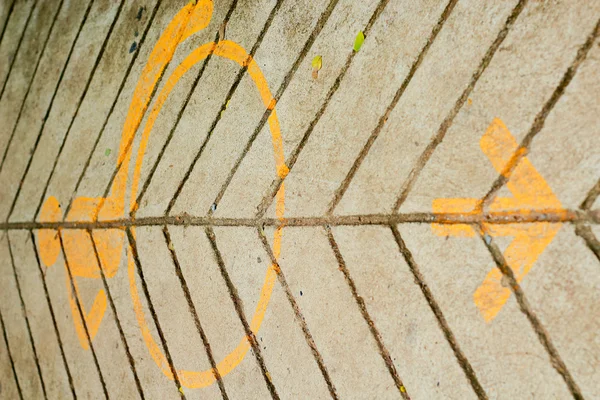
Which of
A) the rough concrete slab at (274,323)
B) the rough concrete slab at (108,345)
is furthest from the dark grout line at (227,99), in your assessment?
the rough concrete slab at (108,345)

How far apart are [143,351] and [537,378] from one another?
1.80 meters

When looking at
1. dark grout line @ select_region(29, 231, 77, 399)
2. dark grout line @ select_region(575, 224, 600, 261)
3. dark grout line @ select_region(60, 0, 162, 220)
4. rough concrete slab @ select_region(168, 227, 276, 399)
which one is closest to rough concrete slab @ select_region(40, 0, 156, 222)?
dark grout line @ select_region(60, 0, 162, 220)

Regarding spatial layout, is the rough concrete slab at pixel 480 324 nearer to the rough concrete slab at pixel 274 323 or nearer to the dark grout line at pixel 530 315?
the dark grout line at pixel 530 315

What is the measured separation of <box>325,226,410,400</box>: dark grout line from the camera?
5.67ft

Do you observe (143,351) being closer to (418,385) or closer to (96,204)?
(96,204)

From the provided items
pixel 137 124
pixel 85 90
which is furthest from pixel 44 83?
pixel 137 124

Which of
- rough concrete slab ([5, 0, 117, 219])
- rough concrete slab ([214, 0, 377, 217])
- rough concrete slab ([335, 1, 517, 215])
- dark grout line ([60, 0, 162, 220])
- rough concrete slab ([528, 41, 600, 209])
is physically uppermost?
rough concrete slab ([5, 0, 117, 219])

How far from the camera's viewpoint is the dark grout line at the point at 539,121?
1.44 m

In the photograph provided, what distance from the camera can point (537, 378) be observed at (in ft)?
4.84

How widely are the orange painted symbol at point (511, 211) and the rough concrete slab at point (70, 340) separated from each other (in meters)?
2.10

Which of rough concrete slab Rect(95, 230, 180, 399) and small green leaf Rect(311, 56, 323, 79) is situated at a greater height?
small green leaf Rect(311, 56, 323, 79)

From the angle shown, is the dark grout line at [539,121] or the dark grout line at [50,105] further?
the dark grout line at [50,105]

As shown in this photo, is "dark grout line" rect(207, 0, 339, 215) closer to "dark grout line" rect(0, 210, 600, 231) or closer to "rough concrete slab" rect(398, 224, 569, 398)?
→ "dark grout line" rect(0, 210, 600, 231)

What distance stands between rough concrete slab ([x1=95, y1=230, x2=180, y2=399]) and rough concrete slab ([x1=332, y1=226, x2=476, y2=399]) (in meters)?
1.13
